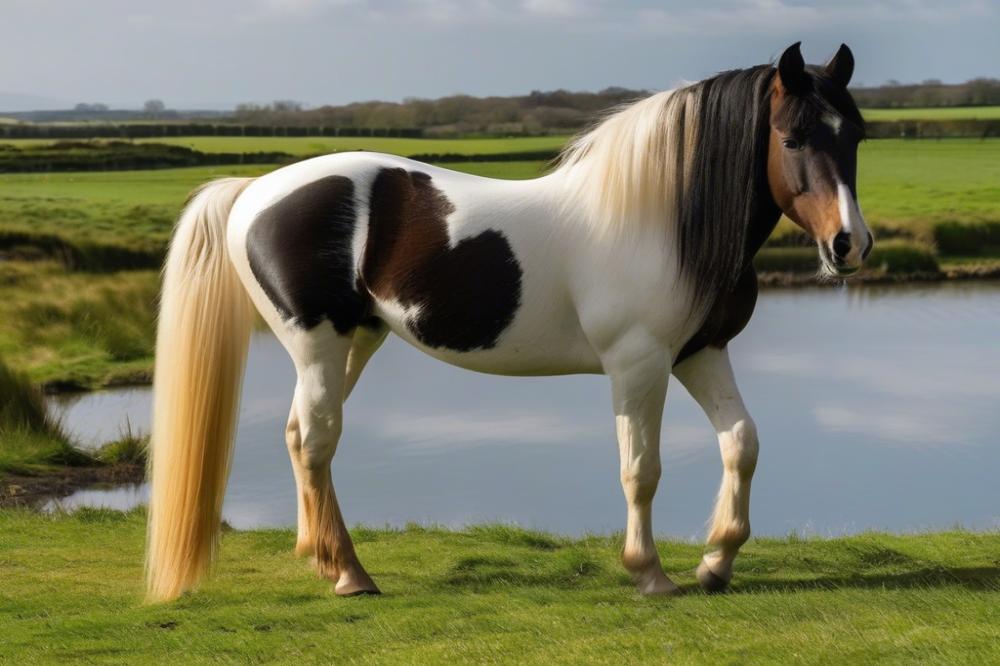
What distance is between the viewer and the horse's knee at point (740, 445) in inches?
195

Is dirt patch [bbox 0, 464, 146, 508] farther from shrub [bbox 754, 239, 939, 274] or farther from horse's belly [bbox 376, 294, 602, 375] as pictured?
shrub [bbox 754, 239, 939, 274]

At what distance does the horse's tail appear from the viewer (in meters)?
5.27

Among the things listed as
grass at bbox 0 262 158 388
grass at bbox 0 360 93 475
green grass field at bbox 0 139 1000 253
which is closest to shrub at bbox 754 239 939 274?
green grass field at bbox 0 139 1000 253

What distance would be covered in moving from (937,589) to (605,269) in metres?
1.87

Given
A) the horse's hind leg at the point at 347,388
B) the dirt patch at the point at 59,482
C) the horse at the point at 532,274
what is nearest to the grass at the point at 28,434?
the dirt patch at the point at 59,482

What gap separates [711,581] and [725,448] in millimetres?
588

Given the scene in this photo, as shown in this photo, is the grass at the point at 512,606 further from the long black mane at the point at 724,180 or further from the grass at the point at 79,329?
the grass at the point at 79,329

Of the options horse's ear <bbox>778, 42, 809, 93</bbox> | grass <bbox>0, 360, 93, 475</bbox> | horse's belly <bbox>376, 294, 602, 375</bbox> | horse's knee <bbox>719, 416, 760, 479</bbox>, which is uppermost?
horse's ear <bbox>778, 42, 809, 93</bbox>

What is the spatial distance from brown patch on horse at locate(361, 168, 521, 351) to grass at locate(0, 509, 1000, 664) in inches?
44.6

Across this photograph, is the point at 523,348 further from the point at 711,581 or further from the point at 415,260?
the point at 711,581

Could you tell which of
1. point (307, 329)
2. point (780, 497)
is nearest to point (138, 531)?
point (307, 329)

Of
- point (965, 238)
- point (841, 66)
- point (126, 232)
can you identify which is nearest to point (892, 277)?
point (965, 238)

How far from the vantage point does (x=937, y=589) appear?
16.2ft

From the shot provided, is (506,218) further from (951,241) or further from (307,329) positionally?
(951,241)
